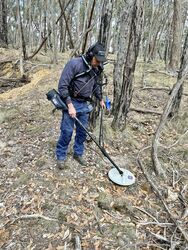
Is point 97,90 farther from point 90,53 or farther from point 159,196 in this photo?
point 159,196

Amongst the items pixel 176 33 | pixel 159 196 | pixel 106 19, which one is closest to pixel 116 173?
pixel 159 196

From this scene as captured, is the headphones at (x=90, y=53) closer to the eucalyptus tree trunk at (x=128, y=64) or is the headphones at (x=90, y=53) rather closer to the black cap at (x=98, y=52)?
the black cap at (x=98, y=52)

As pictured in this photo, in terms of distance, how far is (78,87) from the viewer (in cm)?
479

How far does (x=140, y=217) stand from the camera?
15.1 ft

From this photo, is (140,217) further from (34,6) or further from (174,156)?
(34,6)

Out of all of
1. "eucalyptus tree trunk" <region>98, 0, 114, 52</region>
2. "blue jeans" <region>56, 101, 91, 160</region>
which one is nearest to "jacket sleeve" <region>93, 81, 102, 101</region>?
"blue jeans" <region>56, 101, 91, 160</region>

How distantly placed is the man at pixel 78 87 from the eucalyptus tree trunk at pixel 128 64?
1.05 m

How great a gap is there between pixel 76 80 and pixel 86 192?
1817 millimetres

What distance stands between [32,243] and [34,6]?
2781 cm

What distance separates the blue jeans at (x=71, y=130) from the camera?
490cm

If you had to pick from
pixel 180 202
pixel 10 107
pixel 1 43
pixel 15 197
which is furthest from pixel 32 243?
pixel 1 43

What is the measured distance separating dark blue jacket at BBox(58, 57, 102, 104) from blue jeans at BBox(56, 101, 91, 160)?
0.69ft

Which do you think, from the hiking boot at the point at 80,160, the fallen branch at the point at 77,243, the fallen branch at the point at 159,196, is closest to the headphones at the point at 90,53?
the hiking boot at the point at 80,160

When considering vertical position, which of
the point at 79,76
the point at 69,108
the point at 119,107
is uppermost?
the point at 79,76
